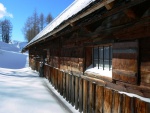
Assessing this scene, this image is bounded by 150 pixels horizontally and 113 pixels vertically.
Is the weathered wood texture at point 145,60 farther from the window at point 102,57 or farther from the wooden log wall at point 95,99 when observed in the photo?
the window at point 102,57

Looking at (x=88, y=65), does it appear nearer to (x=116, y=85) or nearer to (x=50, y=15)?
(x=116, y=85)

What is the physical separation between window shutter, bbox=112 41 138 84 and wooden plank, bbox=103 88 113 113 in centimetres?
31

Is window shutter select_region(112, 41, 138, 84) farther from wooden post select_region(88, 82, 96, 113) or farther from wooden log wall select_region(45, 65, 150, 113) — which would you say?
wooden post select_region(88, 82, 96, 113)

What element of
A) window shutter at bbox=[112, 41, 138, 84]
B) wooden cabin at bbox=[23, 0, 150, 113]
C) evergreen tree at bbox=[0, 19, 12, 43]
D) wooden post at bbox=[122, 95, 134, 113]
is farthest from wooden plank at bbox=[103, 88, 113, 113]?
evergreen tree at bbox=[0, 19, 12, 43]

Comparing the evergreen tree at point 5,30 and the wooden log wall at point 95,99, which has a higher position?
the evergreen tree at point 5,30

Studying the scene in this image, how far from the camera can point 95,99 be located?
462 cm

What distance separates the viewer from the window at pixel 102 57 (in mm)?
4999

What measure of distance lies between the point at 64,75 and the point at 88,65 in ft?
5.05

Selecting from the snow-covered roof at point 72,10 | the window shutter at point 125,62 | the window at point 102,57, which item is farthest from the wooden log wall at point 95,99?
the snow-covered roof at point 72,10

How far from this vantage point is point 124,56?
157 inches

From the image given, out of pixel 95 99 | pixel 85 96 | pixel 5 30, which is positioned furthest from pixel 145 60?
pixel 5 30

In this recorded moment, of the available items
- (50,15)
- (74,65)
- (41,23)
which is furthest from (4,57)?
(74,65)

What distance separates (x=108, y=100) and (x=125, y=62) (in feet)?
2.40

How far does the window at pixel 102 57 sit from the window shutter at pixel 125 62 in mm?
674
